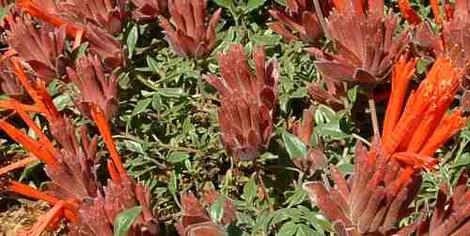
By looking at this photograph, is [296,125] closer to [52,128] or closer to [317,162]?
[317,162]

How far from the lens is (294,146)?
1817 mm

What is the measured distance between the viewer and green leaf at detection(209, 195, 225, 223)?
1686 mm

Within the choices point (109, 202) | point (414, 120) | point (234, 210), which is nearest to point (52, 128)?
point (109, 202)

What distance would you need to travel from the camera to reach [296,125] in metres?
1.94

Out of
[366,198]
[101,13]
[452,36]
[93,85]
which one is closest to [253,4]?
[101,13]

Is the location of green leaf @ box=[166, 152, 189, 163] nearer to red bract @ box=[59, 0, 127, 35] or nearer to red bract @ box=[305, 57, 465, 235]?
red bract @ box=[59, 0, 127, 35]

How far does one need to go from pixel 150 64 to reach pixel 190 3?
0.85 ft

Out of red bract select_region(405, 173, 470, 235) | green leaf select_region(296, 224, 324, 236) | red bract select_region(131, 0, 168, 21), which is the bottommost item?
green leaf select_region(296, 224, 324, 236)

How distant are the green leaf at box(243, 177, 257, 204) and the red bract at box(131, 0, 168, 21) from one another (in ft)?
1.60

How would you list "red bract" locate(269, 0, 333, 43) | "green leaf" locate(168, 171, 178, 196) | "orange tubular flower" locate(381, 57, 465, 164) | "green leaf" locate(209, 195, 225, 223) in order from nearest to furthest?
"orange tubular flower" locate(381, 57, 465, 164), "green leaf" locate(209, 195, 225, 223), "green leaf" locate(168, 171, 178, 196), "red bract" locate(269, 0, 333, 43)

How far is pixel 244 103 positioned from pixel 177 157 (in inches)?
13.6

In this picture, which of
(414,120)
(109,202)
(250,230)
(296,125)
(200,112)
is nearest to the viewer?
(414,120)

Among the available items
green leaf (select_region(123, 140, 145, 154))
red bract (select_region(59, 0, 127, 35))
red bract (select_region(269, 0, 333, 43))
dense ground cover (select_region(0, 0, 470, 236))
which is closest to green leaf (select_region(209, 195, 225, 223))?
dense ground cover (select_region(0, 0, 470, 236))

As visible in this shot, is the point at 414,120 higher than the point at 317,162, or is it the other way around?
the point at 414,120
